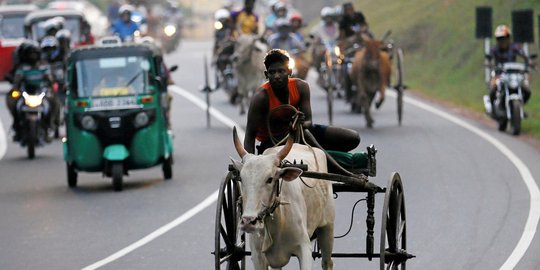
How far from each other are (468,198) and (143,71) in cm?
537

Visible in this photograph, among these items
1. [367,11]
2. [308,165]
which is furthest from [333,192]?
[367,11]

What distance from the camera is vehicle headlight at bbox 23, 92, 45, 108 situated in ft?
89.2

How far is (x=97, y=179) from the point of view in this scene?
23.5 meters

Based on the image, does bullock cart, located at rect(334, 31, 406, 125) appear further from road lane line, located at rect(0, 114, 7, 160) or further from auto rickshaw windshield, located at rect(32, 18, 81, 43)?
auto rickshaw windshield, located at rect(32, 18, 81, 43)

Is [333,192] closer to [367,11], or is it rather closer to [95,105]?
[95,105]

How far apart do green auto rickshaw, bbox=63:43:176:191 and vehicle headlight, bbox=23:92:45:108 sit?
530 cm

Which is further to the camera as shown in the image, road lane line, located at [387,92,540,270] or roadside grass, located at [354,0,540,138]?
roadside grass, located at [354,0,540,138]

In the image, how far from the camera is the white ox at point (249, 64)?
3247 cm

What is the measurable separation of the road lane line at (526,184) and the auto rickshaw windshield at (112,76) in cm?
546

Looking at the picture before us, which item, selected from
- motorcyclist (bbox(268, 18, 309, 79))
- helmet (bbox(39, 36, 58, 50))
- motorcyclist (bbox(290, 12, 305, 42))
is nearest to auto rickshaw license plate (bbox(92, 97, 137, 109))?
helmet (bbox(39, 36, 58, 50))

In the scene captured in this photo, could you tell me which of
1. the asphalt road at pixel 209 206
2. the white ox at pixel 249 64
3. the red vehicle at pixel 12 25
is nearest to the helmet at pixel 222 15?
the white ox at pixel 249 64

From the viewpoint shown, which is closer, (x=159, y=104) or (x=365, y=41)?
(x=159, y=104)

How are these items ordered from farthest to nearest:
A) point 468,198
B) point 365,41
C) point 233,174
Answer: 1. point 365,41
2. point 468,198
3. point 233,174

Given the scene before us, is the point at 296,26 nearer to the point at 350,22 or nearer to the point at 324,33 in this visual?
the point at 324,33
